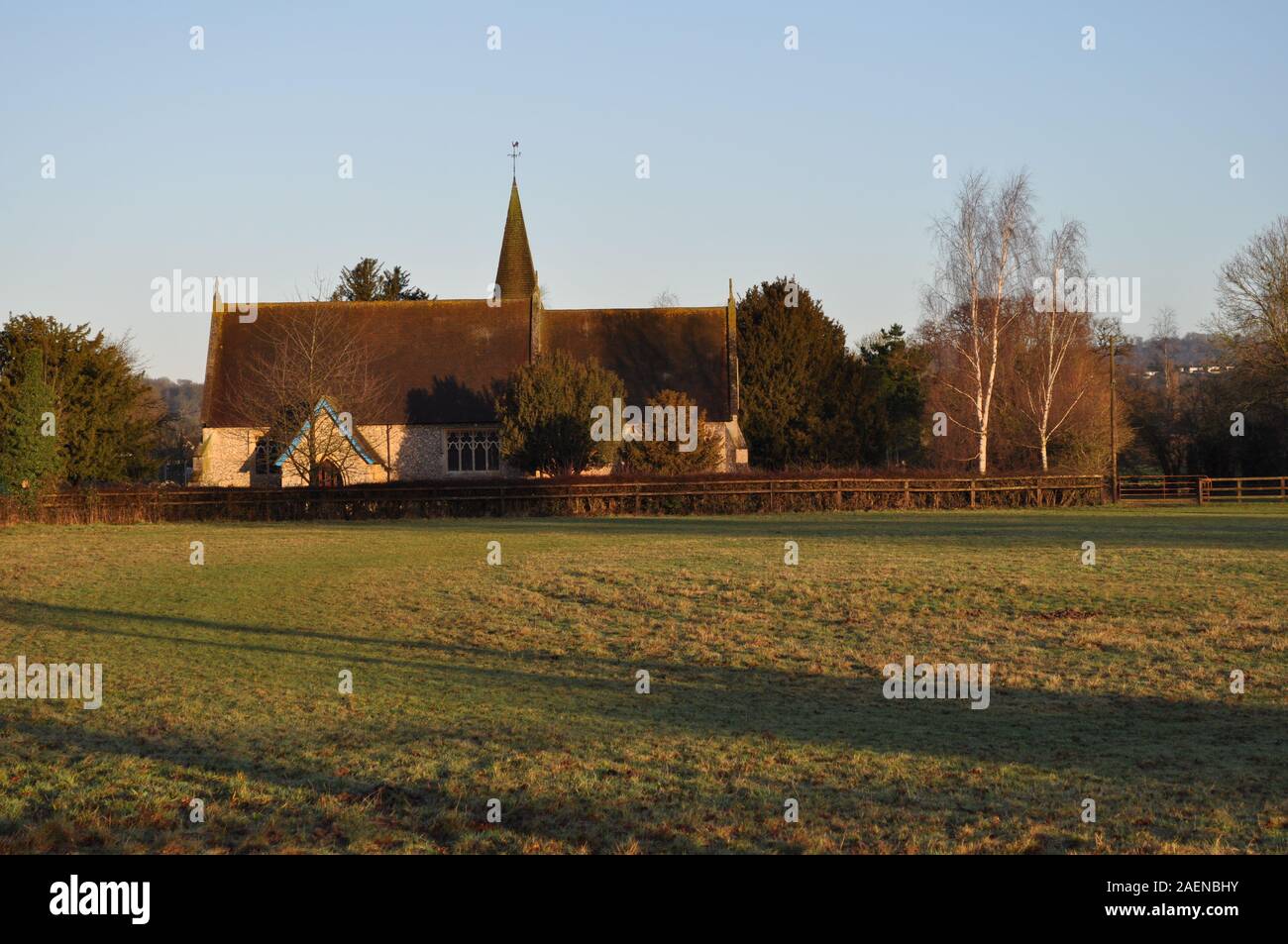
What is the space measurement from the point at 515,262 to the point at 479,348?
812cm

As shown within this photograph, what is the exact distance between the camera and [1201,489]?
46.1 m

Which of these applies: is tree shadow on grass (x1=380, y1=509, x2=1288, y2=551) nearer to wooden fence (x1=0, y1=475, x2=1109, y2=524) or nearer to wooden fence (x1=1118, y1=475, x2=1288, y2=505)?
wooden fence (x1=0, y1=475, x2=1109, y2=524)

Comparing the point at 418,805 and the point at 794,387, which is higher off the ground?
the point at 794,387

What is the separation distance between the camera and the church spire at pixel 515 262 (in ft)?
202

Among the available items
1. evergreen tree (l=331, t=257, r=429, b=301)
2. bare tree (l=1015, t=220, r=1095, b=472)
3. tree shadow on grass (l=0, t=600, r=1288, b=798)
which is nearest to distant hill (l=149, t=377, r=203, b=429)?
evergreen tree (l=331, t=257, r=429, b=301)

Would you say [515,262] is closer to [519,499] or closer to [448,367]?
[448,367]

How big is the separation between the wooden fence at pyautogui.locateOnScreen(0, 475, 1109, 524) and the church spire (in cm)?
2263

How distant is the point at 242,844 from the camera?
258 inches

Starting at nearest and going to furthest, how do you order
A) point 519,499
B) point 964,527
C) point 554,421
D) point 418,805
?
point 418,805, point 964,527, point 519,499, point 554,421

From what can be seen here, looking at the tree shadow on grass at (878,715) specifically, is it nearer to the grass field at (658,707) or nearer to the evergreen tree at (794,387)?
the grass field at (658,707)

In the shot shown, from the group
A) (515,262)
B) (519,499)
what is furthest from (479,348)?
(519,499)
